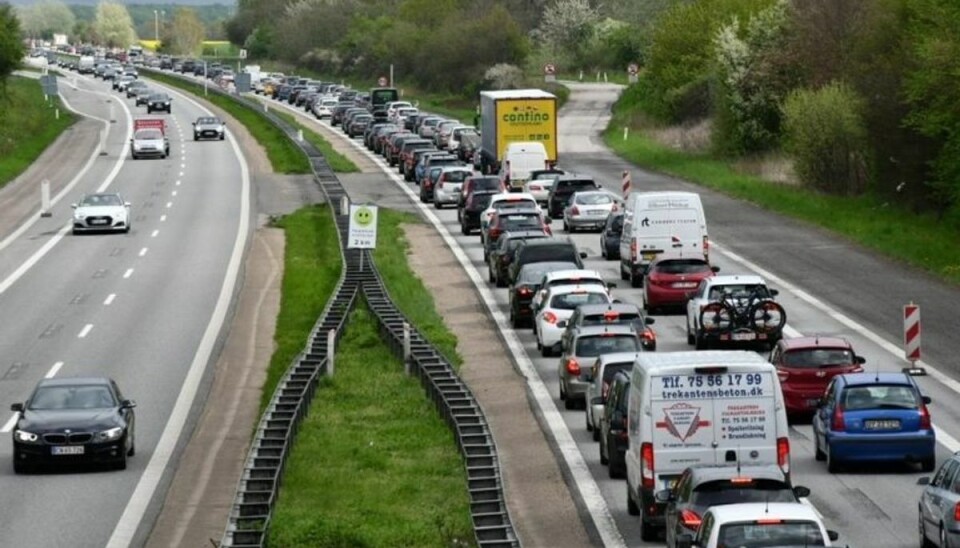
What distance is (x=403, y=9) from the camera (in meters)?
182

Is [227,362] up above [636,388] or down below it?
below

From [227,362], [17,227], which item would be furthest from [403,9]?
[227,362]

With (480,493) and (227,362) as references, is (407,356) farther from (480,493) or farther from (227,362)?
(480,493)

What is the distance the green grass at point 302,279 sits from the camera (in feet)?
142

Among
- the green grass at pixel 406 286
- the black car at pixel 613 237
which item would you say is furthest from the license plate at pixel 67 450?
the black car at pixel 613 237

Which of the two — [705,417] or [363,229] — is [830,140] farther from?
[705,417]

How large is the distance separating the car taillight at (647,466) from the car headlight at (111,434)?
8.42 m

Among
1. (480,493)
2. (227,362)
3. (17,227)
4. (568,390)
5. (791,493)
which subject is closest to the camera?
(791,493)

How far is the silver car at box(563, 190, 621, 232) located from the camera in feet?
213

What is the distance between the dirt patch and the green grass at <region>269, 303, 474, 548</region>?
827 millimetres

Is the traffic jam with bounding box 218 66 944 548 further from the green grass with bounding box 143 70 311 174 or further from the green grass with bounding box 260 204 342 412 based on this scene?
the green grass with bounding box 143 70 311 174

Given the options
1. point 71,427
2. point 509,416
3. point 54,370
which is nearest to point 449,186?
point 54,370

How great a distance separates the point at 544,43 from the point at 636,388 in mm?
137731

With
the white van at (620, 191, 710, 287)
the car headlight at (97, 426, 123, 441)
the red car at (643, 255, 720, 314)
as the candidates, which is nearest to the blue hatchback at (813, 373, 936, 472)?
the car headlight at (97, 426, 123, 441)
